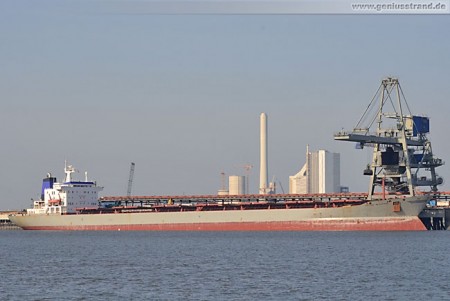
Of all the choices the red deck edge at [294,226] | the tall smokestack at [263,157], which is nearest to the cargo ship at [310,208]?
the red deck edge at [294,226]

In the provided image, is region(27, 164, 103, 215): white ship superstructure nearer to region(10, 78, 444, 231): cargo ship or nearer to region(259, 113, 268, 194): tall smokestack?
region(10, 78, 444, 231): cargo ship

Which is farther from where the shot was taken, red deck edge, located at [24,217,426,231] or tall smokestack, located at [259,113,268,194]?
tall smokestack, located at [259,113,268,194]

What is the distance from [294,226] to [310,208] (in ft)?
6.99

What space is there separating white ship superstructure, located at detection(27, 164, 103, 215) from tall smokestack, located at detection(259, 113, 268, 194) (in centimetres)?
7019

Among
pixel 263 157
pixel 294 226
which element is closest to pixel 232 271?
pixel 294 226

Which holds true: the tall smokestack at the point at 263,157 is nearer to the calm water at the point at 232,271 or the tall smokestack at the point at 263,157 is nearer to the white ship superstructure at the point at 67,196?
the white ship superstructure at the point at 67,196

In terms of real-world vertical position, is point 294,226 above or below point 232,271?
above

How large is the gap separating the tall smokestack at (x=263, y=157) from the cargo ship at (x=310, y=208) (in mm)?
70340

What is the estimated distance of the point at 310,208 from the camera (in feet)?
269

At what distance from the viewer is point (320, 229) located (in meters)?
81.1

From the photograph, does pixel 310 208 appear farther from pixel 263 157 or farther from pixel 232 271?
pixel 263 157

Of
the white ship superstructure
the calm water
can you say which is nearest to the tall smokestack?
the white ship superstructure

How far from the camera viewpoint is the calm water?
32.6 metres

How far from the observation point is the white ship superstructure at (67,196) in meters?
96.1
